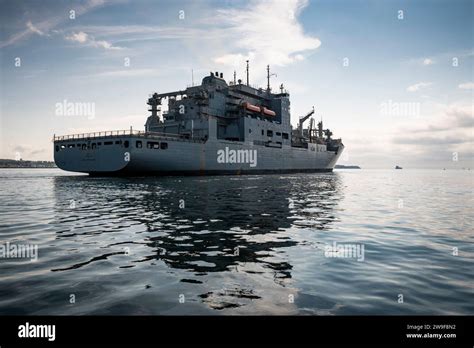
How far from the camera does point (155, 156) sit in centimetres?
3966

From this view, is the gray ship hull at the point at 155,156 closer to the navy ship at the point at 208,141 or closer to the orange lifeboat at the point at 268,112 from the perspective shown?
the navy ship at the point at 208,141

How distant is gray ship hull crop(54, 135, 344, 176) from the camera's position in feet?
126

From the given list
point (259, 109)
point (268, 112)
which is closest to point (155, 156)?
point (259, 109)

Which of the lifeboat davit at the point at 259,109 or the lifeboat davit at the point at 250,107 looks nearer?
the lifeboat davit at the point at 250,107

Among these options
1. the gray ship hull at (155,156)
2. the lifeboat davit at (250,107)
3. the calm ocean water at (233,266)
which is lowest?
the calm ocean water at (233,266)

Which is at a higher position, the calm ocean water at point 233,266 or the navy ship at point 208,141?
the navy ship at point 208,141

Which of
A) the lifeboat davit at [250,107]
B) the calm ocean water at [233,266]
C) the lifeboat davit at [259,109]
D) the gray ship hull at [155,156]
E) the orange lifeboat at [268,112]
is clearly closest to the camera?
the calm ocean water at [233,266]

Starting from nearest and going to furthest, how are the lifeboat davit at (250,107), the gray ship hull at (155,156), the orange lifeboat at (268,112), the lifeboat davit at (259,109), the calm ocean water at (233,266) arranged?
the calm ocean water at (233,266), the gray ship hull at (155,156), the lifeboat davit at (250,107), the lifeboat davit at (259,109), the orange lifeboat at (268,112)

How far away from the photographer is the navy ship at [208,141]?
39531 mm

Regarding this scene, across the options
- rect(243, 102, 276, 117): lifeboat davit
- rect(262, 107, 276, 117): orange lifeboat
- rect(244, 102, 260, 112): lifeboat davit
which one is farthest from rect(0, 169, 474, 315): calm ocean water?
rect(262, 107, 276, 117): orange lifeboat

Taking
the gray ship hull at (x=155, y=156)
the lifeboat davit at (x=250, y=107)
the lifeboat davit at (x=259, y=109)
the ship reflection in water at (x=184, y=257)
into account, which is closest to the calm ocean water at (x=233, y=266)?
the ship reflection in water at (x=184, y=257)

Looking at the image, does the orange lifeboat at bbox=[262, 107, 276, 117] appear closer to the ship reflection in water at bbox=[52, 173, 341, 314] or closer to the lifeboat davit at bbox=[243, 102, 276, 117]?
the lifeboat davit at bbox=[243, 102, 276, 117]
